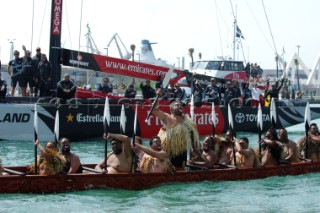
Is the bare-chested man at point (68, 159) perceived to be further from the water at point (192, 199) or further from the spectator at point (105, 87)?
the spectator at point (105, 87)

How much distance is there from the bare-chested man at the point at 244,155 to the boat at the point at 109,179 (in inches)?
12.6

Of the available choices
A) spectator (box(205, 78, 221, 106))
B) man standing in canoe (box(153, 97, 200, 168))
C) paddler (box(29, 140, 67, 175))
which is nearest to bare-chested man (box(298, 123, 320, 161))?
man standing in canoe (box(153, 97, 200, 168))

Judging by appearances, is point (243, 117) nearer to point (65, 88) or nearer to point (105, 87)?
point (105, 87)

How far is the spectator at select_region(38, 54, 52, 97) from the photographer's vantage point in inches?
986

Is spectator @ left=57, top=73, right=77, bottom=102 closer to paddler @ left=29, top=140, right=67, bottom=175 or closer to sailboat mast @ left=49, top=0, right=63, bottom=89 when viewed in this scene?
sailboat mast @ left=49, top=0, right=63, bottom=89

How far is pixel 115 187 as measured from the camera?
15797mm

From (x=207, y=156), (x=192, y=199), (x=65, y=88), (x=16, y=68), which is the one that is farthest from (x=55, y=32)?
(x=192, y=199)

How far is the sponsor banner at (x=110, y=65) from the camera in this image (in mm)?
25922

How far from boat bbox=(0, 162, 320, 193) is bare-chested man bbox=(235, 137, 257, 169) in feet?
1.05

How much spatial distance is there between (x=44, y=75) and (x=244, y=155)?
9.64m

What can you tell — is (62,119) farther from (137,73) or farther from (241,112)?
(241,112)

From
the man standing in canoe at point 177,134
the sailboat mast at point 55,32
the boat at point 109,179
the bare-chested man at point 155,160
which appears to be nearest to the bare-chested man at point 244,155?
the boat at point 109,179

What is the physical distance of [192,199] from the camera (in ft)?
51.1

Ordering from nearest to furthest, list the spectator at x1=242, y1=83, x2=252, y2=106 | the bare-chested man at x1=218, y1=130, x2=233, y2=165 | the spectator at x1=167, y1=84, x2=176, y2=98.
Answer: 1. the bare-chested man at x1=218, y1=130, x2=233, y2=165
2. the spectator at x1=167, y1=84, x2=176, y2=98
3. the spectator at x1=242, y1=83, x2=252, y2=106
